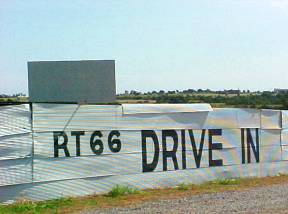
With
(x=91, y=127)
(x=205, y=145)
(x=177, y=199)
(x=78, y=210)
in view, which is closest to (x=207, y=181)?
(x=205, y=145)

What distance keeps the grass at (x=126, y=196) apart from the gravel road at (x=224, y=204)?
48 cm

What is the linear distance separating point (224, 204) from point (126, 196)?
7.65 ft

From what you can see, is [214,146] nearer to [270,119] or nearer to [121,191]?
[270,119]

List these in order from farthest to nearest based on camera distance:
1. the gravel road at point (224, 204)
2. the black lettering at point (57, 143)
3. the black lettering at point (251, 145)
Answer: the black lettering at point (251, 145) < the black lettering at point (57, 143) < the gravel road at point (224, 204)

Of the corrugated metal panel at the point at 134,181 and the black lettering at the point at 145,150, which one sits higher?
the black lettering at the point at 145,150

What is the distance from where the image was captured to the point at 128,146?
37.3 feet

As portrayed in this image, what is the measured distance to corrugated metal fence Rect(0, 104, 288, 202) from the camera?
33.1 ft

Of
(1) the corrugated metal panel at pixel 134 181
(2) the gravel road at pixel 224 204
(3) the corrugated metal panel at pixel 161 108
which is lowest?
(2) the gravel road at pixel 224 204

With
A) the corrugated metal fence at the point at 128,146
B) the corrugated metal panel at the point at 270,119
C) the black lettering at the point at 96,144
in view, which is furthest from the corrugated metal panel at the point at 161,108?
the corrugated metal panel at the point at 270,119

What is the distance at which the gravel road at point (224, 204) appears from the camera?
29.8 feet

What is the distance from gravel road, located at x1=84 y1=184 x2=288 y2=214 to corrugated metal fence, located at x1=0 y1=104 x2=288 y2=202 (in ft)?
5.02

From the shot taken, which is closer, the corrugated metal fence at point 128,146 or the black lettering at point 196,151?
the corrugated metal fence at point 128,146

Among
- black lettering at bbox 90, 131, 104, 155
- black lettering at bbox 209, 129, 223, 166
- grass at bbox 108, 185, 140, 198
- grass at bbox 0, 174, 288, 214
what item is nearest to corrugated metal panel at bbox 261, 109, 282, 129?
grass at bbox 0, 174, 288, 214

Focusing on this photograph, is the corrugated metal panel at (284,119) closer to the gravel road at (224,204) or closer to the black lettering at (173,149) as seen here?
the gravel road at (224,204)
